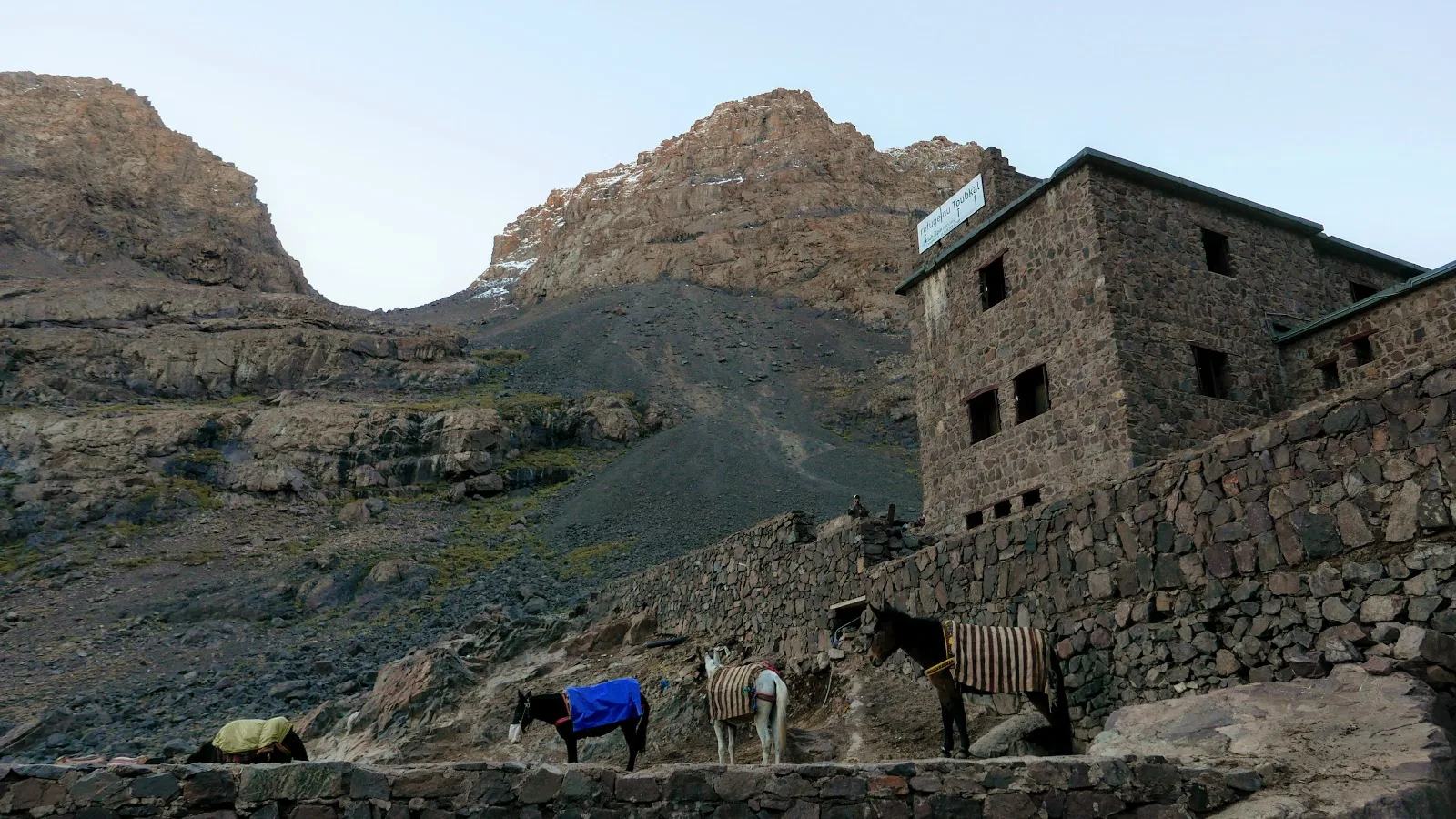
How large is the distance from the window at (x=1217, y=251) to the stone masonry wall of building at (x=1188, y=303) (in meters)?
0.11

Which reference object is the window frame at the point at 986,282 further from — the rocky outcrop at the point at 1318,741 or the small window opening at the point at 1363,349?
the rocky outcrop at the point at 1318,741

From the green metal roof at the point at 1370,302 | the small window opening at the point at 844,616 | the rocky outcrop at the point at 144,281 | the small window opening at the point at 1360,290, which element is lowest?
the small window opening at the point at 844,616

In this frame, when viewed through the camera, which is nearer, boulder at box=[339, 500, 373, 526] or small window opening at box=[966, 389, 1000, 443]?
small window opening at box=[966, 389, 1000, 443]

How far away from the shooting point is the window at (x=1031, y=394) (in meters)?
21.1

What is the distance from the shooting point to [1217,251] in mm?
21609

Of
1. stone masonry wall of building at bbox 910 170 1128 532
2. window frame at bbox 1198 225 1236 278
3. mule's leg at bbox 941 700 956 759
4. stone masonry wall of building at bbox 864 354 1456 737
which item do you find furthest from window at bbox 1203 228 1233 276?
mule's leg at bbox 941 700 956 759

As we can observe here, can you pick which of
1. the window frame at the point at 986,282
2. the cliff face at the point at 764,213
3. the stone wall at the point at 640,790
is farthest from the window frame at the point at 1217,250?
the cliff face at the point at 764,213

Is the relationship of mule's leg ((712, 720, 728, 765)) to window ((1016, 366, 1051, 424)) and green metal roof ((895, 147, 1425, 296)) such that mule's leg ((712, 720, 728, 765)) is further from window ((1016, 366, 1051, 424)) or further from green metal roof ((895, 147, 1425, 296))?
green metal roof ((895, 147, 1425, 296))

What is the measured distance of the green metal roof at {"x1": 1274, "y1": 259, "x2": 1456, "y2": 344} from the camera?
58.1 ft

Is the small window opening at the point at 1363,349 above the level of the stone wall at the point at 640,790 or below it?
above

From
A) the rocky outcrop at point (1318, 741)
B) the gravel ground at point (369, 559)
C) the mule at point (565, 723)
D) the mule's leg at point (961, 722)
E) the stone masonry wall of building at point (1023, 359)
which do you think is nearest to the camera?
the rocky outcrop at point (1318, 741)

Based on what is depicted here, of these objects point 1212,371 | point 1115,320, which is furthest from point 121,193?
point 1212,371

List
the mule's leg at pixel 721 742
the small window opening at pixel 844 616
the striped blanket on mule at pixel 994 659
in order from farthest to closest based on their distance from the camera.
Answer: the small window opening at pixel 844 616
the mule's leg at pixel 721 742
the striped blanket on mule at pixel 994 659

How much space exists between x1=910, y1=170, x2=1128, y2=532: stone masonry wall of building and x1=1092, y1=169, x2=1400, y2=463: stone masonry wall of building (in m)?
0.54
